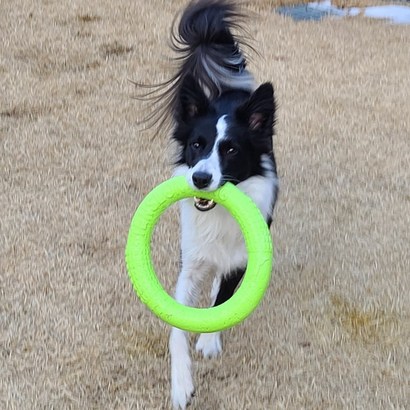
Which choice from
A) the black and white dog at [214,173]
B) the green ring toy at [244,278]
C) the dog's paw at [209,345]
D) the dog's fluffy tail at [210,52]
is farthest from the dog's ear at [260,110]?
the dog's paw at [209,345]

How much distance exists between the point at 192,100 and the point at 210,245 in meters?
0.60

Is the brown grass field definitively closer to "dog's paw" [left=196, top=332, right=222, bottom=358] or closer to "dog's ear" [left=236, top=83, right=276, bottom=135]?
"dog's paw" [left=196, top=332, right=222, bottom=358]

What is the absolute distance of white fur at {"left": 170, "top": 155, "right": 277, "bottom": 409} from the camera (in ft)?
9.19

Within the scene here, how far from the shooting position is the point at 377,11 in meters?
7.28

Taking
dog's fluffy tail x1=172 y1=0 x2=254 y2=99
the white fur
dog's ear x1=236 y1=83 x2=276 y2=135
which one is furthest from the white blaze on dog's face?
dog's fluffy tail x1=172 y1=0 x2=254 y2=99

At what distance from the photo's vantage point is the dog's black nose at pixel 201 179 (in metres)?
2.44

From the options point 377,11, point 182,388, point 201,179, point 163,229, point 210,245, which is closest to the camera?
point 201,179

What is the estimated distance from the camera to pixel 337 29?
673 centimetres

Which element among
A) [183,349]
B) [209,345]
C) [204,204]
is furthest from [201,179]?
[209,345]

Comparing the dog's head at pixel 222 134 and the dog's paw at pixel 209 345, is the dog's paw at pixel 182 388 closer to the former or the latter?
Answer: the dog's paw at pixel 209 345

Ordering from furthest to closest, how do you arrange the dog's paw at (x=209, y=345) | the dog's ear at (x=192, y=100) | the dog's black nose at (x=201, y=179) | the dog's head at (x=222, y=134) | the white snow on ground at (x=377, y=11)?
the white snow on ground at (x=377, y=11)
the dog's paw at (x=209, y=345)
the dog's ear at (x=192, y=100)
the dog's head at (x=222, y=134)
the dog's black nose at (x=201, y=179)

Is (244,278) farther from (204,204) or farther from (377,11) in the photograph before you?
(377,11)

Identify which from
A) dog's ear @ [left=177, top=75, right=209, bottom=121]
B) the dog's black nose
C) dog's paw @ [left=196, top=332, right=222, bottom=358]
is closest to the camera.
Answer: the dog's black nose

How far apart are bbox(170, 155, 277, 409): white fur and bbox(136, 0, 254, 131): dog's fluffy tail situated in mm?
633
